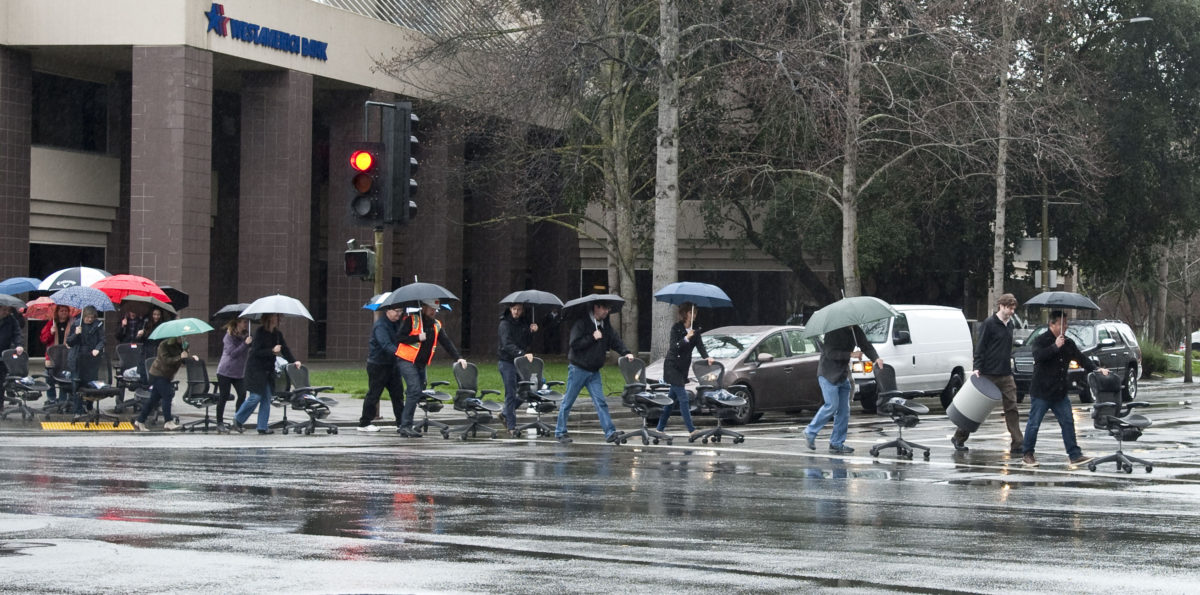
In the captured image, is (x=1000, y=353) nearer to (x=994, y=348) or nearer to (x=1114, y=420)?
(x=994, y=348)

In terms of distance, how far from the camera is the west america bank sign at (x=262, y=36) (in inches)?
1462

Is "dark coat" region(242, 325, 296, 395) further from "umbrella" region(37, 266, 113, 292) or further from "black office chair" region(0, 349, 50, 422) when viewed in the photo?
"umbrella" region(37, 266, 113, 292)

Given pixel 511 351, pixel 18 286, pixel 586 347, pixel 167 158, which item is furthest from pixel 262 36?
pixel 586 347

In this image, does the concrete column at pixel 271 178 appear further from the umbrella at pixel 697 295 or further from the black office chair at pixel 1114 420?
the black office chair at pixel 1114 420

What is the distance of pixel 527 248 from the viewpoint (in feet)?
181

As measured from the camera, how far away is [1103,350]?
32.2 meters

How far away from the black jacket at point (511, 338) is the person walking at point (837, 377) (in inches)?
182

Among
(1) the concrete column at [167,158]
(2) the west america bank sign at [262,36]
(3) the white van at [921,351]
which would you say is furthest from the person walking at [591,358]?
(2) the west america bank sign at [262,36]

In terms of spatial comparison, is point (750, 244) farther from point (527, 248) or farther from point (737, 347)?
point (737, 347)

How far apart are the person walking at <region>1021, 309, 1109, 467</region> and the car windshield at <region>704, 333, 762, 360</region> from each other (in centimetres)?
806

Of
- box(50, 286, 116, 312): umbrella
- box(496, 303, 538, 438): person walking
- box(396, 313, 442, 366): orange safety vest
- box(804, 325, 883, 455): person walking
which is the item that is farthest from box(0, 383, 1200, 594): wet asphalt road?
box(50, 286, 116, 312): umbrella

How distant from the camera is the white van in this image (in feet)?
85.3

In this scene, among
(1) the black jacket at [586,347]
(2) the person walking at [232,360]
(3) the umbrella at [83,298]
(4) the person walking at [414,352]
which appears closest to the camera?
(1) the black jacket at [586,347]

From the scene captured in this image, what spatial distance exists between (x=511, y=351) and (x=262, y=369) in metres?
3.11
